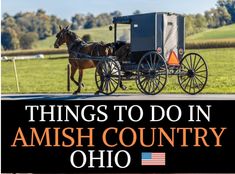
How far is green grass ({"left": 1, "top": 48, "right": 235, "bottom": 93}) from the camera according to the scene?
69.3 ft

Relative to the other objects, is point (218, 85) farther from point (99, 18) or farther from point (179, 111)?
point (99, 18)

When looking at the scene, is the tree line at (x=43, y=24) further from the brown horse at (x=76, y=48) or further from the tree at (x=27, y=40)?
the brown horse at (x=76, y=48)

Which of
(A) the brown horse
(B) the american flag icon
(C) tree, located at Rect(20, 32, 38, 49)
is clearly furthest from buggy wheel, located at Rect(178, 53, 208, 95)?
(C) tree, located at Rect(20, 32, 38, 49)

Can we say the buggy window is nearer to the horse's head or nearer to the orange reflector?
the orange reflector

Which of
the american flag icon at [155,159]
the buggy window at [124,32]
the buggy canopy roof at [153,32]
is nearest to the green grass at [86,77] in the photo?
the buggy window at [124,32]

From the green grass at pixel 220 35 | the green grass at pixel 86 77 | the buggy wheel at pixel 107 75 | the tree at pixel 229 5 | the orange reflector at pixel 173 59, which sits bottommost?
the green grass at pixel 86 77

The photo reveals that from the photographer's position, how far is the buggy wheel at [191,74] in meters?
16.3

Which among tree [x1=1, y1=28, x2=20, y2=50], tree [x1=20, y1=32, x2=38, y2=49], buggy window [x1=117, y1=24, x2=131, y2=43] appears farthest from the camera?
tree [x1=20, y1=32, x2=38, y2=49]

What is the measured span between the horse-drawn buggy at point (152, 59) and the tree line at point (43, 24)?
26.6ft

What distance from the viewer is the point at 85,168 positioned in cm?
954

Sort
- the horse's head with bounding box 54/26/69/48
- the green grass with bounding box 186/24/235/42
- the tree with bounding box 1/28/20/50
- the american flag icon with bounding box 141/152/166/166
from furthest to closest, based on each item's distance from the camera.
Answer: the tree with bounding box 1/28/20/50 < the green grass with bounding box 186/24/235/42 < the horse's head with bounding box 54/26/69/48 < the american flag icon with bounding box 141/152/166/166

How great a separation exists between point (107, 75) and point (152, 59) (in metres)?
1.17

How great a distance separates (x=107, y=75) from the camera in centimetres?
1656

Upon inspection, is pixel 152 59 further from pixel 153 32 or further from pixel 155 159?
pixel 155 159
